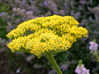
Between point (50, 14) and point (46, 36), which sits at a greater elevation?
point (46, 36)

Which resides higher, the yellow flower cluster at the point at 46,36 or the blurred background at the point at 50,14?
the yellow flower cluster at the point at 46,36

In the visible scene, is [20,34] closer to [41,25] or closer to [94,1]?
[41,25]

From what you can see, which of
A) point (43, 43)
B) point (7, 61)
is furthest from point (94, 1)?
point (7, 61)

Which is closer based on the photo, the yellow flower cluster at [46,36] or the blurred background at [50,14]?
the yellow flower cluster at [46,36]

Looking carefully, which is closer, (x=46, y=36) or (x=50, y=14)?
(x=46, y=36)
